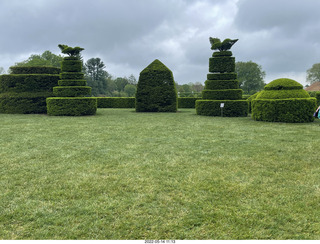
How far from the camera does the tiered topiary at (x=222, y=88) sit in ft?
54.3

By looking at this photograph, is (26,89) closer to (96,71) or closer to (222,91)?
(222,91)

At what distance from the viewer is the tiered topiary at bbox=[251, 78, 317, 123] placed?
1225 cm

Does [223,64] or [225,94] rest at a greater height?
[223,64]

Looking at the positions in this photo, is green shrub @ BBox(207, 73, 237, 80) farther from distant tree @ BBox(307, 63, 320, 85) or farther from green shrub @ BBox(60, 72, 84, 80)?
distant tree @ BBox(307, 63, 320, 85)

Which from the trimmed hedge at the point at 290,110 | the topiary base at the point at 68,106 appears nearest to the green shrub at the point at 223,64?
the trimmed hedge at the point at 290,110

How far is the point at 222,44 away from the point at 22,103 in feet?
52.7

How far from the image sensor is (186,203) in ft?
10.4

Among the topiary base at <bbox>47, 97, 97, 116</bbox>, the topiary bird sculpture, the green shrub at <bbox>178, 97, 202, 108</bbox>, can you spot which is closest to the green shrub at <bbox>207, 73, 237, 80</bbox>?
the topiary bird sculpture

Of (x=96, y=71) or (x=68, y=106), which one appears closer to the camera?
(x=68, y=106)

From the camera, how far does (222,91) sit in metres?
17.2

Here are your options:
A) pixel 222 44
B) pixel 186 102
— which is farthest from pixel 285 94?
pixel 186 102

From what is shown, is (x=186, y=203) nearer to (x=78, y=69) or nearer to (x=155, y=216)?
(x=155, y=216)
